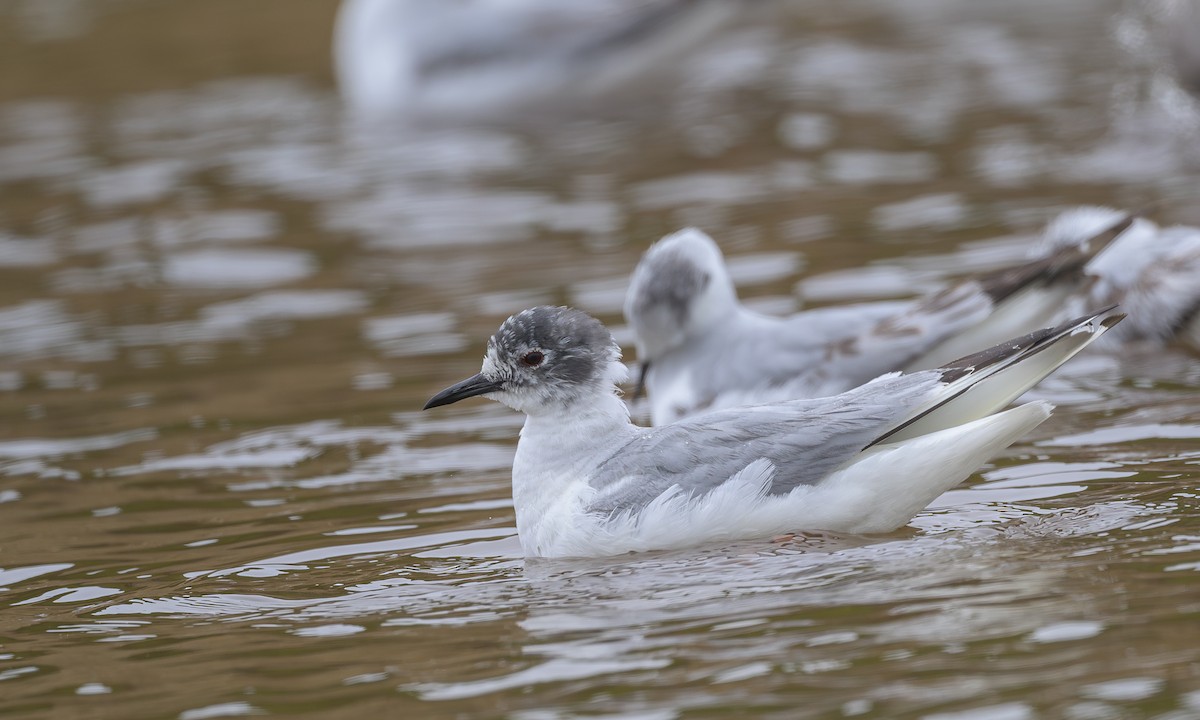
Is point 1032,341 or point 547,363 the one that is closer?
point 1032,341

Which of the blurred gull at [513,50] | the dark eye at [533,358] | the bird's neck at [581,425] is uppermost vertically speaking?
the blurred gull at [513,50]

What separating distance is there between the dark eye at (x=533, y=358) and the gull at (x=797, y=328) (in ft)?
5.02

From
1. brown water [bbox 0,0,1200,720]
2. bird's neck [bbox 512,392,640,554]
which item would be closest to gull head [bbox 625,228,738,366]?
brown water [bbox 0,0,1200,720]

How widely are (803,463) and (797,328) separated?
205 cm

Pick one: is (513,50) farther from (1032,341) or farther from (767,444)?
(1032,341)

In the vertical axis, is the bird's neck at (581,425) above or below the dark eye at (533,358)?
below

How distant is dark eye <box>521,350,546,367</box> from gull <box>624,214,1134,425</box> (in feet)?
5.02

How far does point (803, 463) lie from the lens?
6.25 m

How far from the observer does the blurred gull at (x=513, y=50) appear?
1545cm

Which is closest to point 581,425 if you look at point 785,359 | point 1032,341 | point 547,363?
point 547,363

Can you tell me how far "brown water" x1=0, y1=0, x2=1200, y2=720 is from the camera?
17.2 ft

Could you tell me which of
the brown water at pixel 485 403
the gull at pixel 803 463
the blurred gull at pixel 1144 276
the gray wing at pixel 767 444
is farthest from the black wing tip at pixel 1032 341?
the blurred gull at pixel 1144 276

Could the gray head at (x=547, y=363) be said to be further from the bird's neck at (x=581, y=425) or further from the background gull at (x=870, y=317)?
the background gull at (x=870, y=317)

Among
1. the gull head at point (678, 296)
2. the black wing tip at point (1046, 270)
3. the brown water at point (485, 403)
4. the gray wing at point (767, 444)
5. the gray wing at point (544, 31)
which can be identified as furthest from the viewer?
the gray wing at point (544, 31)
